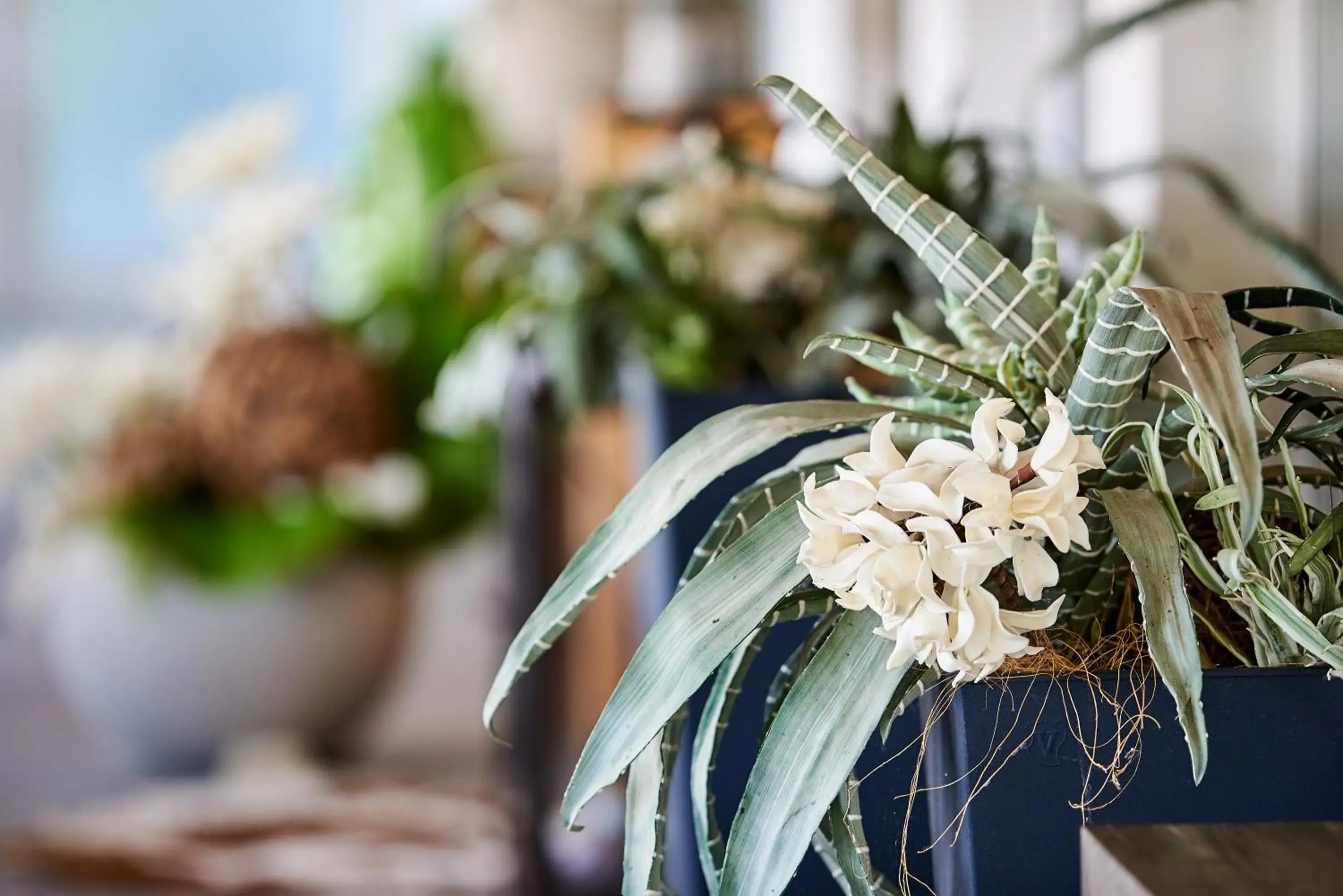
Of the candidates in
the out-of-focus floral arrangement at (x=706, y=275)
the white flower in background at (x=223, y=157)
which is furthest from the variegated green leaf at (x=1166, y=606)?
the white flower in background at (x=223, y=157)

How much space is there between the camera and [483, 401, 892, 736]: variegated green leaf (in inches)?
17.6

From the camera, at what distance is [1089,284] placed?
1.58 ft

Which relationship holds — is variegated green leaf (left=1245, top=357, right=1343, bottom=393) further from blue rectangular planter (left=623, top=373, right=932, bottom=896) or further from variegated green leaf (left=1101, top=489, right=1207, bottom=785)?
blue rectangular planter (left=623, top=373, right=932, bottom=896)

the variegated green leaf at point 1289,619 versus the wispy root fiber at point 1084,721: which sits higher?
the variegated green leaf at point 1289,619

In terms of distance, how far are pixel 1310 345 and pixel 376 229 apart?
2.77 metres

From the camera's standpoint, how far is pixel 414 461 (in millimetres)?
2602

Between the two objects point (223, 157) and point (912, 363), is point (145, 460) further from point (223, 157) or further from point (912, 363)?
point (912, 363)

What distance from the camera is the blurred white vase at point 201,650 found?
7.82 ft

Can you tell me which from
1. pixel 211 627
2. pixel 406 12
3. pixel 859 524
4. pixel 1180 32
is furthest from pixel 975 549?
pixel 406 12

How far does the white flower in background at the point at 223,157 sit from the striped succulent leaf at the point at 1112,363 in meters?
2.30

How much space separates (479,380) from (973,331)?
0.82 meters

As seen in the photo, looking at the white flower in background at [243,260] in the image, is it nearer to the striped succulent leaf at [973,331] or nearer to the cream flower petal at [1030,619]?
the striped succulent leaf at [973,331]

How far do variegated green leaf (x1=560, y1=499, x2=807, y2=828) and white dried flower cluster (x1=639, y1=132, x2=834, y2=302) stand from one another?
0.76 m

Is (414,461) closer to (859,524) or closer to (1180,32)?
(1180,32)
